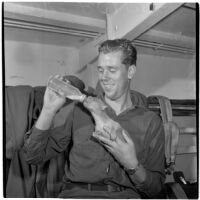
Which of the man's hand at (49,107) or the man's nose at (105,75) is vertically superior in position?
the man's nose at (105,75)

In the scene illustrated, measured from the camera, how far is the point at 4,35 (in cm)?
77

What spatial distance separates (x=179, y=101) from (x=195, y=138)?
0.13 m

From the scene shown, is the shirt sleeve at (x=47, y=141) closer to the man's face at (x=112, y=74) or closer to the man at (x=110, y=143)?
the man at (x=110, y=143)

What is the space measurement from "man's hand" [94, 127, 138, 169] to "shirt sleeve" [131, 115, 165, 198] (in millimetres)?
47

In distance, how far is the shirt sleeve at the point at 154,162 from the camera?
0.71 meters

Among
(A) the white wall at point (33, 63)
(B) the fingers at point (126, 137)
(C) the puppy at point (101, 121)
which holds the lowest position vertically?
(B) the fingers at point (126, 137)

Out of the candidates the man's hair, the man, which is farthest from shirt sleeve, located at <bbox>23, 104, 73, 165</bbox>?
the man's hair

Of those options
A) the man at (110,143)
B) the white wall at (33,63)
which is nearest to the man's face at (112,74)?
the man at (110,143)

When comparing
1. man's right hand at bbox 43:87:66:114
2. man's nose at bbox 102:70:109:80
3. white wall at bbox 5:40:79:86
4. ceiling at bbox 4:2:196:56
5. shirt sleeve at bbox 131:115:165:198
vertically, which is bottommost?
shirt sleeve at bbox 131:115:165:198

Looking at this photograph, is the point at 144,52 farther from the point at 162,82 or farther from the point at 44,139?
the point at 44,139

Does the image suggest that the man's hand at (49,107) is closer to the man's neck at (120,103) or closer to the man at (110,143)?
the man at (110,143)

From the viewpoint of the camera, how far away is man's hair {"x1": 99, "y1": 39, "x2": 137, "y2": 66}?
0.72m

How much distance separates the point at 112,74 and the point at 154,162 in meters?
0.29

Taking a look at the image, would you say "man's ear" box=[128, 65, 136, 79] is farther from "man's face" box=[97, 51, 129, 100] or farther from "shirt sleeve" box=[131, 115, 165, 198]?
"shirt sleeve" box=[131, 115, 165, 198]
